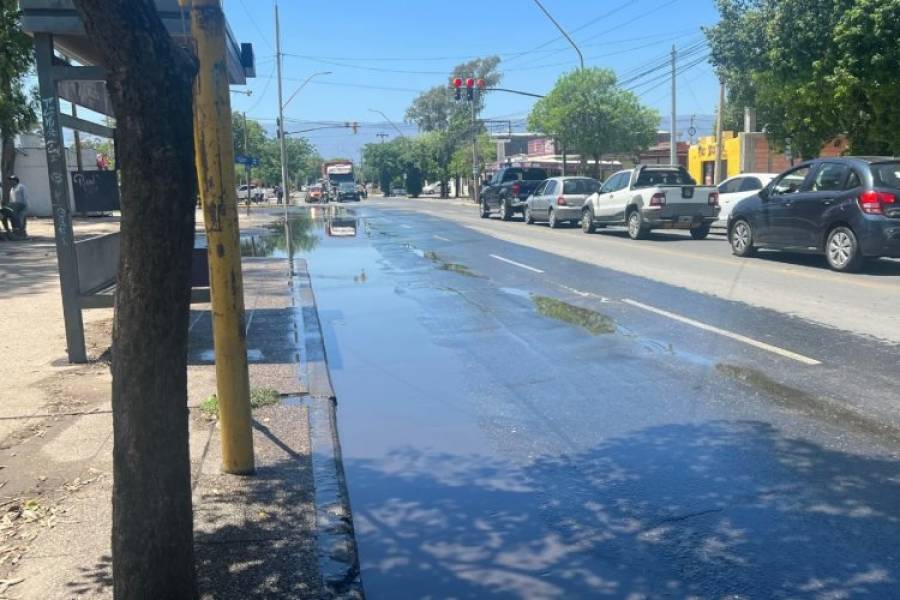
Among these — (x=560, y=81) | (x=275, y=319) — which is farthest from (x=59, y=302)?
(x=560, y=81)

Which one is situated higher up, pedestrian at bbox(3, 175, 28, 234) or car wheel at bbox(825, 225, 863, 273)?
pedestrian at bbox(3, 175, 28, 234)

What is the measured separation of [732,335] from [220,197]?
6.01 meters

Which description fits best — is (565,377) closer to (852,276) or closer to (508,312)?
(508,312)

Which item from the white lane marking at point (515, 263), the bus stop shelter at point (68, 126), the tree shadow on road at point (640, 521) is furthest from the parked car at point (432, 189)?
the tree shadow on road at point (640, 521)

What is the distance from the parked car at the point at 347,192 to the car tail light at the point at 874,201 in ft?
190

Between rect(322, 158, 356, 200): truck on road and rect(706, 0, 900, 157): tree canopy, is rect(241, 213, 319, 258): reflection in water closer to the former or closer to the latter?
rect(706, 0, 900, 157): tree canopy

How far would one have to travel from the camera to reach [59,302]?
11695 mm

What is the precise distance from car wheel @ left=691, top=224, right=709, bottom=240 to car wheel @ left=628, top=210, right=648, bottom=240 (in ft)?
4.30

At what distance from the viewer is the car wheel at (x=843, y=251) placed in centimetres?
1269

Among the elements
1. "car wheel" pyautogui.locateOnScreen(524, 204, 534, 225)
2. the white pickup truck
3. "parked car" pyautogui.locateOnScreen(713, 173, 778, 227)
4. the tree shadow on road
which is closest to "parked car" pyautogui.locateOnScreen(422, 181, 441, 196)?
"car wheel" pyautogui.locateOnScreen(524, 204, 534, 225)

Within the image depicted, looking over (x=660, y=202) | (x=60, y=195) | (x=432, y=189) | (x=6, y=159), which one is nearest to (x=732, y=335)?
(x=60, y=195)

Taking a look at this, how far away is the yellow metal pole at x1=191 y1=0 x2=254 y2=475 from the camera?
13.9ft

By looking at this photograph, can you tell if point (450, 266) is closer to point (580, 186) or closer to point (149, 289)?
point (580, 186)

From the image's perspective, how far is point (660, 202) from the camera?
20.1 metres
